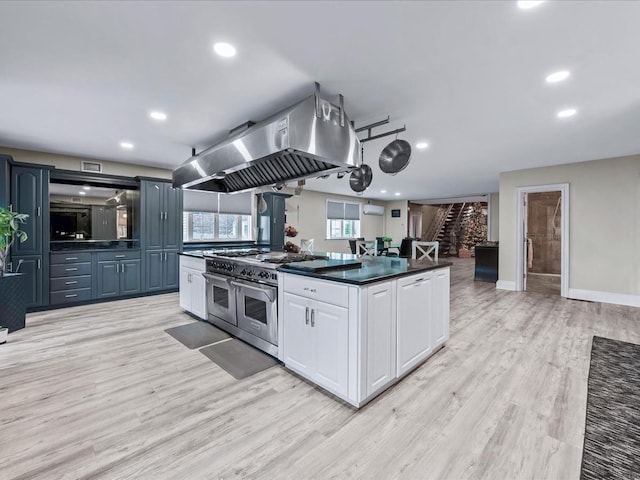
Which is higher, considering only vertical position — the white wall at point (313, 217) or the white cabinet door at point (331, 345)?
the white wall at point (313, 217)

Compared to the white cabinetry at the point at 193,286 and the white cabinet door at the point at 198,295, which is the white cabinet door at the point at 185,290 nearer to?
the white cabinetry at the point at 193,286

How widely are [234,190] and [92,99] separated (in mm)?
1847

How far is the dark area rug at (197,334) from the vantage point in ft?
10.3

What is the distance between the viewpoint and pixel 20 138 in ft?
12.8

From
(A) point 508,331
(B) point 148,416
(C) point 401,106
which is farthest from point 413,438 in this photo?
(C) point 401,106

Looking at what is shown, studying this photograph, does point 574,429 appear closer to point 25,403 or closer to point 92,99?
point 25,403

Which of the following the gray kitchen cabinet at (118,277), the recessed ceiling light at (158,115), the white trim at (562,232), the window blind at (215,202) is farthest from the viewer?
the window blind at (215,202)

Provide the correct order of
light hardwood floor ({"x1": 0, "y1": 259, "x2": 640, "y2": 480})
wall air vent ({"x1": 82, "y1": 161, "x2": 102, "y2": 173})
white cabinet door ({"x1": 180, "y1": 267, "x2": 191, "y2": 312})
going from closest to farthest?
light hardwood floor ({"x1": 0, "y1": 259, "x2": 640, "y2": 480}), white cabinet door ({"x1": 180, "y1": 267, "x2": 191, "y2": 312}), wall air vent ({"x1": 82, "y1": 161, "x2": 102, "y2": 173})

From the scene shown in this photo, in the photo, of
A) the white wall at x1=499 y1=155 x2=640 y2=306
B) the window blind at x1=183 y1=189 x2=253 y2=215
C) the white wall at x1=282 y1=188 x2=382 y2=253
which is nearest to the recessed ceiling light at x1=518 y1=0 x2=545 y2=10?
the window blind at x1=183 y1=189 x2=253 y2=215

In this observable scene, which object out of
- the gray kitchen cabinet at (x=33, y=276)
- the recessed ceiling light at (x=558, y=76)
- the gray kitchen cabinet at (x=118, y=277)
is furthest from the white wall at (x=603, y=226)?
the gray kitchen cabinet at (x=33, y=276)

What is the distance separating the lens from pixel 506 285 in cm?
601

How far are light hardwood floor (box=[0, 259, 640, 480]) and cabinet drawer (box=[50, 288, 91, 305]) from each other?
4.71 feet

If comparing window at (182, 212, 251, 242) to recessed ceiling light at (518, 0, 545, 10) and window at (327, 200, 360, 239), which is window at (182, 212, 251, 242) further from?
recessed ceiling light at (518, 0, 545, 10)

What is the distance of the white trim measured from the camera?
17.7 ft
